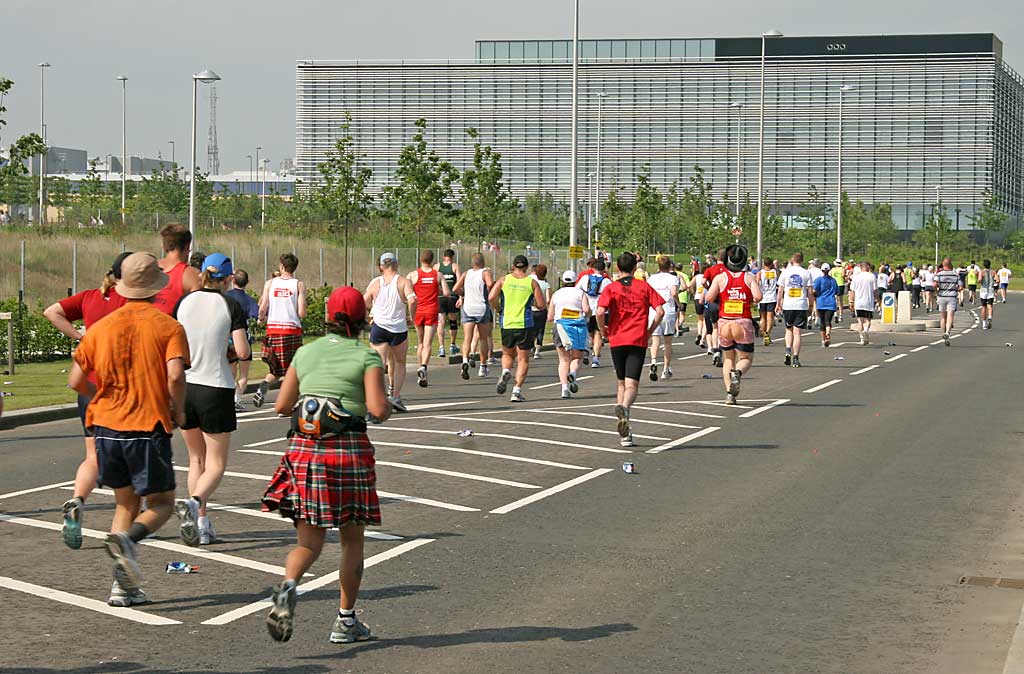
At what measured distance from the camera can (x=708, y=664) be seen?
6648 millimetres

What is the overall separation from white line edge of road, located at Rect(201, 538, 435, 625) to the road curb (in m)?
8.16

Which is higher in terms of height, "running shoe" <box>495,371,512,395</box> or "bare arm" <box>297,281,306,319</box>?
"bare arm" <box>297,281,306,319</box>

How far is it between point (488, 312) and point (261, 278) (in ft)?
78.4

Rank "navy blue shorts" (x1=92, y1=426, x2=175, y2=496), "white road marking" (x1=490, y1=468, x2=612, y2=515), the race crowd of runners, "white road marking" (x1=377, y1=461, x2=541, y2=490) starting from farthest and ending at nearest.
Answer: "white road marking" (x1=377, y1=461, x2=541, y2=490), "white road marking" (x1=490, y1=468, x2=612, y2=515), "navy blue shorts" (x1=92, y1=426, x2=175, y2=496), the race crowd of runners

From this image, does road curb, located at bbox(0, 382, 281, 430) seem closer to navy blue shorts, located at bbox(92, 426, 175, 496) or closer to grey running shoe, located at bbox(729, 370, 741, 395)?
grey running shoe, located at bbox(729, 370, 741, 395)

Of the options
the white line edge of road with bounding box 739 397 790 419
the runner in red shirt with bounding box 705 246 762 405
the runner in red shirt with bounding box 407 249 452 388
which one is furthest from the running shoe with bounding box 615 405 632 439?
the runner in red shirt with bounding box 407 249 452 388

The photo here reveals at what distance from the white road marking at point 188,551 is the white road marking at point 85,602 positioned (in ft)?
2.07

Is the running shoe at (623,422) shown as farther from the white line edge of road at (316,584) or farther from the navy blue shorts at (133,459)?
the navy blue shorts at (133,459)

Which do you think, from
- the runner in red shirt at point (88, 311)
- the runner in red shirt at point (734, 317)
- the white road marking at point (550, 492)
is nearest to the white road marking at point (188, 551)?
the runner in red shirt at point (88, 311)

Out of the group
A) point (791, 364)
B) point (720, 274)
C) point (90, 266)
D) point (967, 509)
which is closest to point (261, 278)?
point (90, 266)

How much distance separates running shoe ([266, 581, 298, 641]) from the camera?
21.2 feet

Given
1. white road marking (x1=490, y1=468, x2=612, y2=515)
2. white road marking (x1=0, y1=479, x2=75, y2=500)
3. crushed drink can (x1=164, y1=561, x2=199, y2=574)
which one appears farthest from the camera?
white road marking (x1=0, y1=479, x2=75, y2=500)

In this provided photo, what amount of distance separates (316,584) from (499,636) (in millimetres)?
1468

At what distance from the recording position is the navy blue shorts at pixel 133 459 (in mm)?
7473
